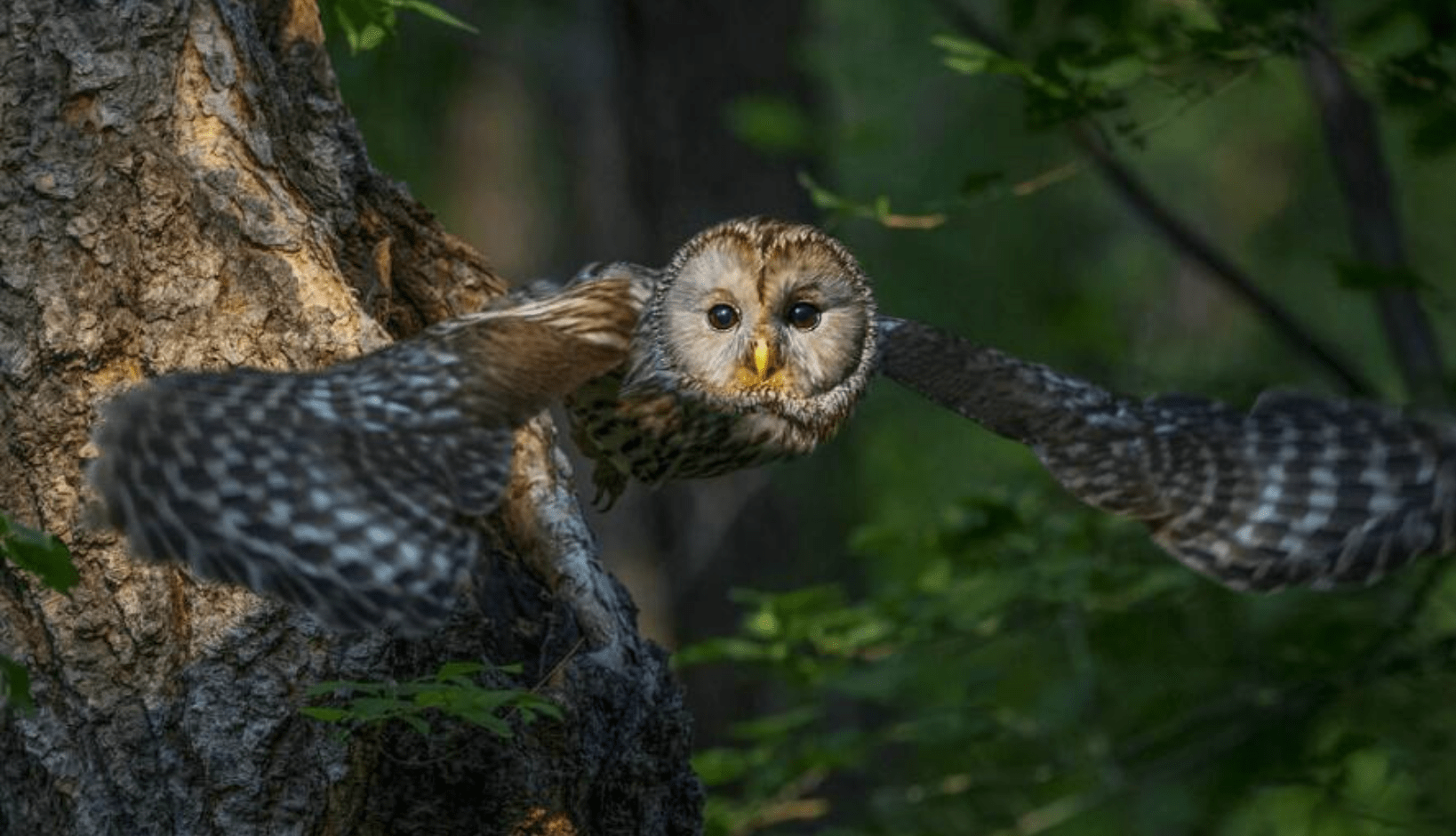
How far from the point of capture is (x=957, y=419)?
17.5m

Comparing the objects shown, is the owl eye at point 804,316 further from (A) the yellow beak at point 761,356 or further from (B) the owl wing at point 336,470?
(B) the owl wing at point 336,470

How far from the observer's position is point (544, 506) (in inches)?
234

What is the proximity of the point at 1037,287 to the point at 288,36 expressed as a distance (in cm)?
1031

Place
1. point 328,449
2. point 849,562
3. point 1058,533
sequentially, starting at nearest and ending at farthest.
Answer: point 328,449 → point 1058,533 → point 849,562

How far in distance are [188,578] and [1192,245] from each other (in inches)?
195

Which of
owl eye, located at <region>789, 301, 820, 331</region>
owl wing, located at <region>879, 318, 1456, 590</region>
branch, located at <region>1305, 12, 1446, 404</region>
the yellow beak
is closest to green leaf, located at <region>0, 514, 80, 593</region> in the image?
the yellow beak

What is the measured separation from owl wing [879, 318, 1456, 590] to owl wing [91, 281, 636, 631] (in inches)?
56.6

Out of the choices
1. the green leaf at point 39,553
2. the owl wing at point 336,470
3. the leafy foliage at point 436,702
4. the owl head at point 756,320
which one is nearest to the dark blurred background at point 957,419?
the owl head at point 756,320

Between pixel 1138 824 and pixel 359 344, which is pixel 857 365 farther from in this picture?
pixel 1138 824

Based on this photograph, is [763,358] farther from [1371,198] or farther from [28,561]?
[1371,198]

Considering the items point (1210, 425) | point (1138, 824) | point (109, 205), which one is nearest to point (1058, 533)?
point (1210, 425)

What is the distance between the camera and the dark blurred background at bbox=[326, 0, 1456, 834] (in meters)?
7.16

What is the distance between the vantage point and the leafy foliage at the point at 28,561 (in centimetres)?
371

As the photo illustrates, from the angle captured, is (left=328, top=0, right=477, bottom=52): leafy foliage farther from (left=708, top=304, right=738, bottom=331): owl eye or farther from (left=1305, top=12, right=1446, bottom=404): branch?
(left=1305, top=12, right=1446, bottom=404): branch
